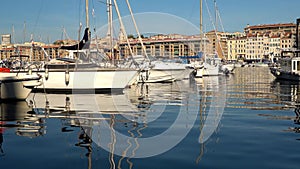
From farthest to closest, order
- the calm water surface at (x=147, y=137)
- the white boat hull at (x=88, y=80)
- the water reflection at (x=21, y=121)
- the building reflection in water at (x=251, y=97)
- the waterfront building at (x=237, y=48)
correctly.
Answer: the waterfront building at (x=237, y=48) → the white boat hull at (x=88, y=80) → the building reflection in water at (x=251, y=97) → the water reflection at (x=21, y=121) → the calm water surface at (x=147, y=137)

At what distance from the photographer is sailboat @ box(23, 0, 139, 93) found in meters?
20.5

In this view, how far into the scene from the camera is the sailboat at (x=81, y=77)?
20500 millimetres

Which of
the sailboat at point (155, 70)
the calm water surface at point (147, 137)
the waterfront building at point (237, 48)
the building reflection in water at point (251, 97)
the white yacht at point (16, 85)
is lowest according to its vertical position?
the calm water surface at point (147, 137)

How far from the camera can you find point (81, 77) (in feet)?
67.3

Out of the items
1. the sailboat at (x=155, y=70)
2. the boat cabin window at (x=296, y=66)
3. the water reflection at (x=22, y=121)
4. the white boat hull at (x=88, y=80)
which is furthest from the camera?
the boat cabin window at (x=296, y=66)

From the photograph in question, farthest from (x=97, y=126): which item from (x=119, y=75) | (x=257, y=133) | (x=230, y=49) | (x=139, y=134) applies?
(x=230, y=49)

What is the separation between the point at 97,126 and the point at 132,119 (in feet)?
5.92

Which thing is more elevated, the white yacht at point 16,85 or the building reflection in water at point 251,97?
the white yacht at point 16,85

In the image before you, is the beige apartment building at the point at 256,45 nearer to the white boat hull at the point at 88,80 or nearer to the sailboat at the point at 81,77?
the white boat hull at the point at 88,80

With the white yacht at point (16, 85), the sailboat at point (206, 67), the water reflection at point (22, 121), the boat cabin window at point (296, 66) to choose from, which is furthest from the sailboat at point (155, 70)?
the water reflection at point (22, 121)

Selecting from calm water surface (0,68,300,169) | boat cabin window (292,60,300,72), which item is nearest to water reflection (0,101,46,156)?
calm water surface (0,68,300,169)

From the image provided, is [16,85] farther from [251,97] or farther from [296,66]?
[296,66]

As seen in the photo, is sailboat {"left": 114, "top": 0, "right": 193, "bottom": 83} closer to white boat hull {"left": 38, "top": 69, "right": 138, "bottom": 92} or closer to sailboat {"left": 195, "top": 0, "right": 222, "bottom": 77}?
sailboat {"left": 195, "top": 0, "right": 222, "bottom": 77}

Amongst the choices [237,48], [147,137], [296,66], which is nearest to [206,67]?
[296,66]
